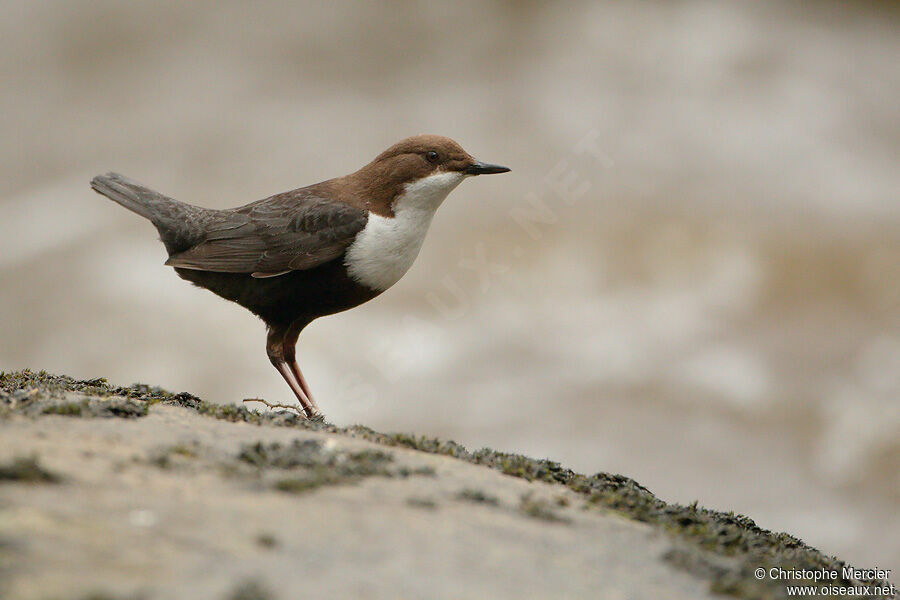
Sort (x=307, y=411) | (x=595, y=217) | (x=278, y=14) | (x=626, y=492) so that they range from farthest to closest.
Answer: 1. (x=278, y=14)
2. (x=595, y=217)
3. (x=307, y=411)
4. (x=626, y=492)

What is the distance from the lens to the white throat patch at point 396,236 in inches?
194

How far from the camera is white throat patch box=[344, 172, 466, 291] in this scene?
16.2 feet

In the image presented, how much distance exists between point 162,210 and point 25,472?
3.27 meters

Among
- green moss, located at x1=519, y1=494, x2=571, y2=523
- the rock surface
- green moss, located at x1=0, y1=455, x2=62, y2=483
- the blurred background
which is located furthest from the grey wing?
the blurred background

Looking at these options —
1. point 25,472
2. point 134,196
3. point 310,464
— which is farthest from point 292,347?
point 25,472

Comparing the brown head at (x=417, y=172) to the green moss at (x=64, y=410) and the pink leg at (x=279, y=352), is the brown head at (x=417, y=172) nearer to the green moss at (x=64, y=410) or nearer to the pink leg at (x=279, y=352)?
the pink leg at (x=279, y=352)

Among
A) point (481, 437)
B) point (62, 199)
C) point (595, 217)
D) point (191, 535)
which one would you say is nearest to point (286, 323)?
point (191, 535)

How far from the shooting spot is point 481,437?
9.38m

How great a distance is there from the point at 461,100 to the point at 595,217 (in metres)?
2.79

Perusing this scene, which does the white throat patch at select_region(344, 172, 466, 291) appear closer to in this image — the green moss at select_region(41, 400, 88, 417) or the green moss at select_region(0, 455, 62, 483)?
the green moss at select_region(41, 400, 88, 417)

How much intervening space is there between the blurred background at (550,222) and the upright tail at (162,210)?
15.0ft

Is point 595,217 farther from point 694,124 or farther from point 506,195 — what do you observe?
point 694,124

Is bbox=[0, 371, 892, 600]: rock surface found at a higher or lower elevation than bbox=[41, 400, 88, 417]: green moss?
lower

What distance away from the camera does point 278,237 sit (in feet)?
16.6
